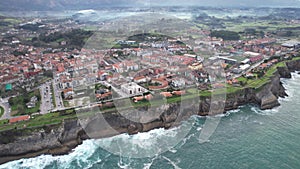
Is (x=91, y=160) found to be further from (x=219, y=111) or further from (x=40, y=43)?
(x=40, y=43)

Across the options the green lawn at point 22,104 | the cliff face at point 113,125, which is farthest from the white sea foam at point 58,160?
the green lawn at point 22,104

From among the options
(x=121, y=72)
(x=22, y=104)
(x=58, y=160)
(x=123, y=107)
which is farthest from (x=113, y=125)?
(x=121, y=72)

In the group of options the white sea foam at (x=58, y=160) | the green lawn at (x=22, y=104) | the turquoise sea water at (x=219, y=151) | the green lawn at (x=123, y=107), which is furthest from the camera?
the green lawn at (x=22, y=104)

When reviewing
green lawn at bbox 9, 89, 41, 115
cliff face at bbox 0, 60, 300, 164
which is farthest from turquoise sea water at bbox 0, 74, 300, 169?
green lawn at bbox 9, 89, 41, 115

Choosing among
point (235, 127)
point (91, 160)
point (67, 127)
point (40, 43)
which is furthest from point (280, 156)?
point (40, 43)

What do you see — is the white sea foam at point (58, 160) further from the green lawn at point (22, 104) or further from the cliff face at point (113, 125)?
the green lawn at point (22, 104)

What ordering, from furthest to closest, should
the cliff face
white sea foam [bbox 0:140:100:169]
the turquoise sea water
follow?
the cliff face < white sea foam [bbox 0:140:100:169] < the turquoise sea water

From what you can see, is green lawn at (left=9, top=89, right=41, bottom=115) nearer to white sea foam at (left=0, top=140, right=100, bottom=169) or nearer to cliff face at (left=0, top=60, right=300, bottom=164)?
cliff face at (left=0, top=60, right=300, bottom=164)
